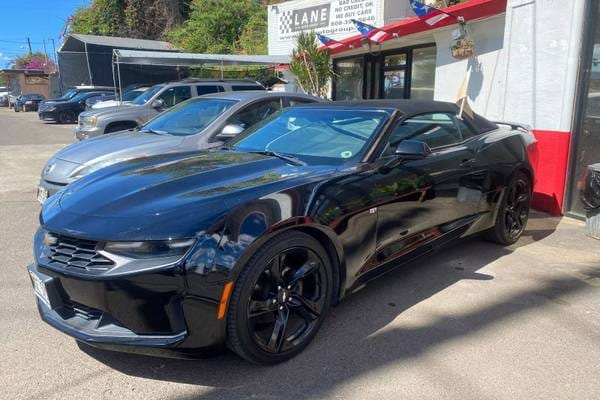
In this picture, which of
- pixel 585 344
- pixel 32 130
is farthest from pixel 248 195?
pixel 32 130

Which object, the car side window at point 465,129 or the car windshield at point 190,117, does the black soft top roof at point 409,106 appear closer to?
the car side window at point 465,129

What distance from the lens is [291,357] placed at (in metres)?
2.96

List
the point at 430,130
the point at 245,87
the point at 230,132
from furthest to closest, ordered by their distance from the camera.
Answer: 1. the point at 245,87
2. the point at 230,132
3. the point at 430,130

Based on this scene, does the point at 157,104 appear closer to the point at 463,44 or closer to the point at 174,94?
the point at 174,94

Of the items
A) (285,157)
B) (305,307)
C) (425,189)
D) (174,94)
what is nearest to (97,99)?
(174,94)

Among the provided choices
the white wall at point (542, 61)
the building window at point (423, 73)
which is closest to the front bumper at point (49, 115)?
the building window at point (423, 73)

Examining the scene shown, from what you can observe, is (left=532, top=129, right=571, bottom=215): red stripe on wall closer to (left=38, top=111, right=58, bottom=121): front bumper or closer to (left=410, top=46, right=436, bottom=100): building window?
(left=410, top=46, right=436, bottom=100): building window

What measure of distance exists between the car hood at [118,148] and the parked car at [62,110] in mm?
17334

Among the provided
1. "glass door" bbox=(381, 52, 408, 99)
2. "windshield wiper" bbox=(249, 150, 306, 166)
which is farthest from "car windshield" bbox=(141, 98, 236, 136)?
"glass door" bbox=(381, 52, 408, 99)

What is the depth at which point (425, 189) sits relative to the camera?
3834mm

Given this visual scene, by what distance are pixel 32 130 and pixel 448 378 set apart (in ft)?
63.2

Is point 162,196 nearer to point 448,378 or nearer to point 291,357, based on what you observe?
point 291,357

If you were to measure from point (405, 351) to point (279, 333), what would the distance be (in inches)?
31.9

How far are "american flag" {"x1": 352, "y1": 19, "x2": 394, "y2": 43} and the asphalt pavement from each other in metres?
7.35
